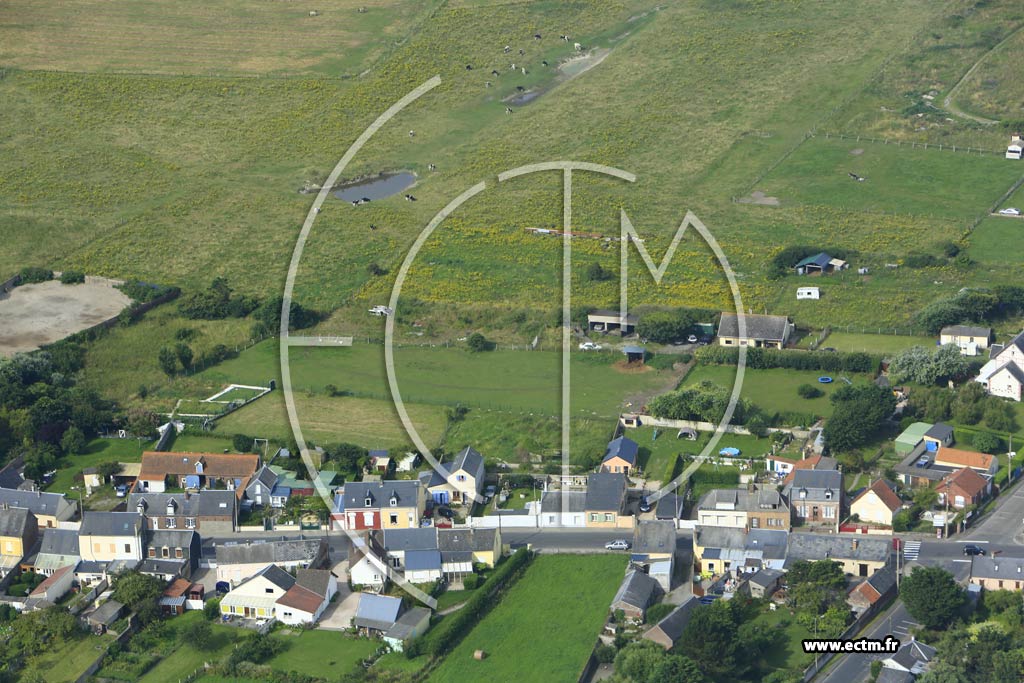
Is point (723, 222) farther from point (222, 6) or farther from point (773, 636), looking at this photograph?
point (222, 6)

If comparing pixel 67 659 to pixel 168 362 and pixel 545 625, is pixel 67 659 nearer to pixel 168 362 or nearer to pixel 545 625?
pixel 545 625

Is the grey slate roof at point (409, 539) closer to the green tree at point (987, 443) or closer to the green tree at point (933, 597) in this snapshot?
the green tree at point (933, 597)

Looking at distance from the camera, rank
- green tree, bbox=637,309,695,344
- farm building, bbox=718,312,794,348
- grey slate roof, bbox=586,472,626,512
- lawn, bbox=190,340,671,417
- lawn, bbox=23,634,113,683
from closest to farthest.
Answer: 1. lawn, bbox=23,634,113,683
2. grey slate roof, bbox=586,472,626,512
3. lawn, bbox=190,340,671,417
4. farm building, bbox=718,312,794,348
5. green tree, bbox=637,309,695,344

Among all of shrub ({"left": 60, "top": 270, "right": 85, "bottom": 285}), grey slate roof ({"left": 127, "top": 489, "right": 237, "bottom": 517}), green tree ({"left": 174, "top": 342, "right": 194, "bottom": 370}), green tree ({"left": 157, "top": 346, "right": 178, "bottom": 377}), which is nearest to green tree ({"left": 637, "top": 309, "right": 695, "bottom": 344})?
green tree ({"left": 174, "top": 342, "right": 194, "bottom": 370})

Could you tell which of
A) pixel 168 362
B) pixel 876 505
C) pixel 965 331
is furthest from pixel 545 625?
pixel 965 331

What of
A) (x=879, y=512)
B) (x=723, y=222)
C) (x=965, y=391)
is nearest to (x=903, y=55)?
(x=723, y=222)

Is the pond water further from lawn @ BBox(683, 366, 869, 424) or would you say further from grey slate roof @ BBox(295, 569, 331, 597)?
grey slate roof @ BBox(295, 569, 331, 597)

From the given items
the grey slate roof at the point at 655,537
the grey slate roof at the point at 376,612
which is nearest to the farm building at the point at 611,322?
the grey slate roof at the point at 655,537
